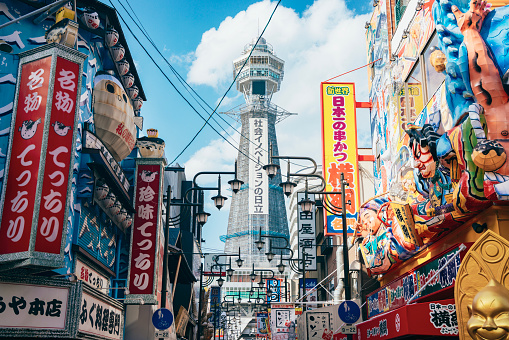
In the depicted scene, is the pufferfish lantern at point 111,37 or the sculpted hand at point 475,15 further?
the pufferfish lantern at point 111,37

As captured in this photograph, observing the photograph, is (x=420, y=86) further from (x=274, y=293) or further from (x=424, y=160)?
(x=274, y=293)

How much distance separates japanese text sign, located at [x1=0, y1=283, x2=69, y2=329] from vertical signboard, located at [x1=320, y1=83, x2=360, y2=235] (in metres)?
15.6

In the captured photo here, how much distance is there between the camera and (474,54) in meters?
12.1

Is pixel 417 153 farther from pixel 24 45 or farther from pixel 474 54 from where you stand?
pixel 24 45

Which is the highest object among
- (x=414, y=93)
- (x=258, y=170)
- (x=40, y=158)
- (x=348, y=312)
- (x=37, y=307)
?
(x=258, y=170)

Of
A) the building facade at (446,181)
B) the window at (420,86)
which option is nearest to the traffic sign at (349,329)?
the building facade at (446,181)

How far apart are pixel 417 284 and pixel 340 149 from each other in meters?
11.7

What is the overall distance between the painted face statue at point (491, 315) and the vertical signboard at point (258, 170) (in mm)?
61159

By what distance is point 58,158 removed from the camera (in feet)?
41.9

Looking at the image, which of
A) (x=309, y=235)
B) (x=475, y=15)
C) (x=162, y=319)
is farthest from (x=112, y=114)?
(x=309, y=235)

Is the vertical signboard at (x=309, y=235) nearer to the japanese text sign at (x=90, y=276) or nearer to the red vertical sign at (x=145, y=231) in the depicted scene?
the red vertical sign at (x=145, y=231)

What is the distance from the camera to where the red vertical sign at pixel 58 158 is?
40.3 feet

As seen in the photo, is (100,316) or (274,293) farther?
(274,293)

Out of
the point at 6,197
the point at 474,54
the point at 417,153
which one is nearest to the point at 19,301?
the point at 6,197
